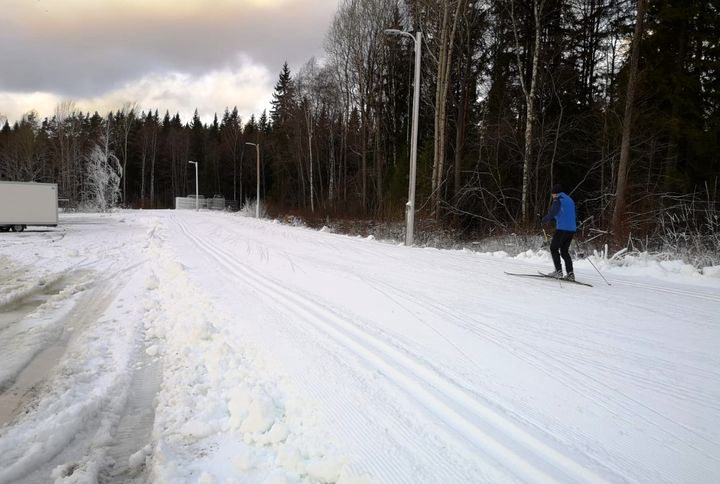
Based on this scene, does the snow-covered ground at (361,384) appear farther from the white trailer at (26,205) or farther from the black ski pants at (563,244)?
the white trailer at (26,205)

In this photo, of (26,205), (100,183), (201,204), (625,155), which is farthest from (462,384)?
(201,204)

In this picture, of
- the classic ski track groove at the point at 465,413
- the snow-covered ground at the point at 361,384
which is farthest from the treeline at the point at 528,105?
the classic ski track groove at the point at 465,413

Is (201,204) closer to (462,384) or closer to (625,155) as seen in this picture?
(625,155)

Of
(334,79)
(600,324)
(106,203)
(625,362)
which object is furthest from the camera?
(106,203)

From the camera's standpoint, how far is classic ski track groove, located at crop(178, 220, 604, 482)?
2625 mm

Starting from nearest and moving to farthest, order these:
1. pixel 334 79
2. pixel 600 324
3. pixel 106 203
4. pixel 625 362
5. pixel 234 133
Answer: pixel 625 362 < pixel 600 324 < pixel 334 79 < pixel 106 203 < pixel 234 133

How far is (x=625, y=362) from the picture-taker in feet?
14.1

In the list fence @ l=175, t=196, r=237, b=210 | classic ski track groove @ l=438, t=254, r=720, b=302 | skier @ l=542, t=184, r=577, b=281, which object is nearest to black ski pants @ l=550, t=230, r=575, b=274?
skier @ l=542, t=184, r=577, b=281

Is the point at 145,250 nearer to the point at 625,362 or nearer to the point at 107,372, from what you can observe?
the point at 107,372

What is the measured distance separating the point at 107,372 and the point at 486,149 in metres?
21.1

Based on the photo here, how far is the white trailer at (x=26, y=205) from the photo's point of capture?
24469 millimetres

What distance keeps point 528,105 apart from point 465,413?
17153 millimetres

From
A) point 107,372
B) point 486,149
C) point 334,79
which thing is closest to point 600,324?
point 107,372

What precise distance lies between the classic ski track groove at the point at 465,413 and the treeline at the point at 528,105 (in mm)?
10905
